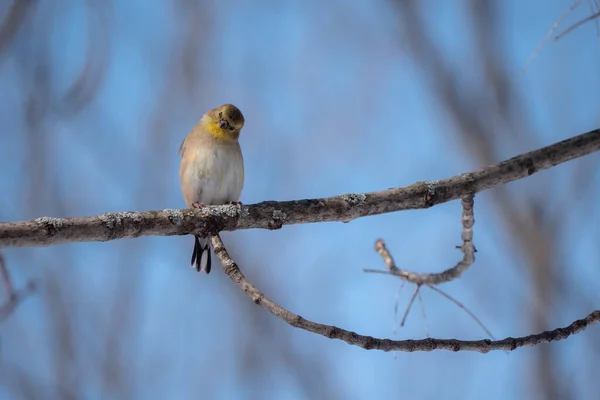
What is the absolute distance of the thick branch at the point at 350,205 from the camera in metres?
2.21

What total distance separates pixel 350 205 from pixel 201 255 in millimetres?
1727

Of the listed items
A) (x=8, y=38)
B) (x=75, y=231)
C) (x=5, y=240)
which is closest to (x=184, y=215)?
(x=75, y=231)

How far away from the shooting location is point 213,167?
387cm

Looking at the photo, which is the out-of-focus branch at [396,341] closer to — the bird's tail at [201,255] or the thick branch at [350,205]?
the thick branch at [350,205]

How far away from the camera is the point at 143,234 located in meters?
2.17

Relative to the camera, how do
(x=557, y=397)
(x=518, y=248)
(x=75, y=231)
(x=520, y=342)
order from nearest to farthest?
(x=75, y=231) < (x=520, y=342) < (x=557, y=397) < (x=518, y=248)

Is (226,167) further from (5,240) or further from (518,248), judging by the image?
(518,248)

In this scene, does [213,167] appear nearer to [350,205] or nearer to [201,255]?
[201,255]

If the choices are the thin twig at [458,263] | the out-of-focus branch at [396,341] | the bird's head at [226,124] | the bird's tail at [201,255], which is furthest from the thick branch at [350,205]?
the bird's head at [226,124]

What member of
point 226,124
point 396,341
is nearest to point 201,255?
point 226,124

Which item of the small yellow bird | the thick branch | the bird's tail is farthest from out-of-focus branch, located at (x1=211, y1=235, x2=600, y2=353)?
the small yellow bird

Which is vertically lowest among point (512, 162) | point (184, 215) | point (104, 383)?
point (104, 383)

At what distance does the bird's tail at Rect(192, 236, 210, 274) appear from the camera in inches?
150

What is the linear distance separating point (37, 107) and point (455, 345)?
470 centimetres
